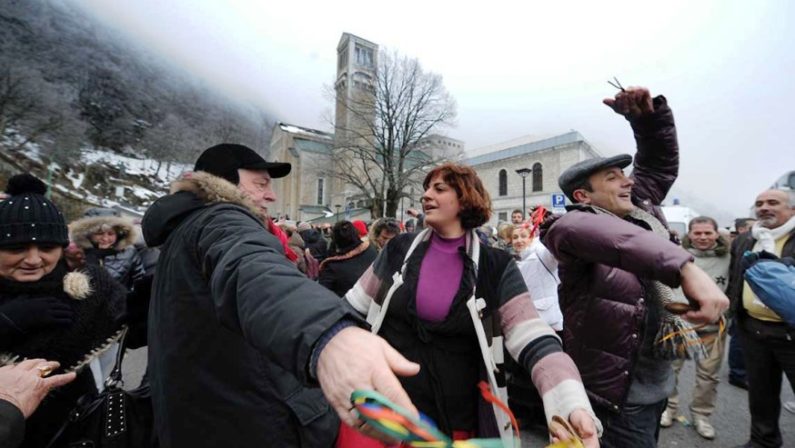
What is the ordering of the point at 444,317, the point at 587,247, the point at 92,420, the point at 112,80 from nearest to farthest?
the point at 587,247
the point at 92,420
the point at 444,317
the point at 112,80

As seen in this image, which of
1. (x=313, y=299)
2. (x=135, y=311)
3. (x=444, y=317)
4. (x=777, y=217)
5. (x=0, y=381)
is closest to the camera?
(x=313, y=299)

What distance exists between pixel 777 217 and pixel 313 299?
4.66m

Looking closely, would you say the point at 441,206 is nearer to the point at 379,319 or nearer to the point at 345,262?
the point at 379,319

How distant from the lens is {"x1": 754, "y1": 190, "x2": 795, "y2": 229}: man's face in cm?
330

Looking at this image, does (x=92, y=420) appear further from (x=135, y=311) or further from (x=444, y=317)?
(x=444, y=317)

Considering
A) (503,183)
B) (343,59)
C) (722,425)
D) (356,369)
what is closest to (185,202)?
(356,369)

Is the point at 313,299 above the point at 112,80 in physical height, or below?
below

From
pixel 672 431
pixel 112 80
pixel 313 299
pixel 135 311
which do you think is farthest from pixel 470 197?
pixel 112 80

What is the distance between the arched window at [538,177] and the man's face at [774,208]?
35.1 metres

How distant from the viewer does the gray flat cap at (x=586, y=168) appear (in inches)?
70.6

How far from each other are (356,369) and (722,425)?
207 inches

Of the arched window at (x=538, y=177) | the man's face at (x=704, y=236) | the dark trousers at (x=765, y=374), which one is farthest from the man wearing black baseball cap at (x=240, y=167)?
the arched window at (x=538, y=177)

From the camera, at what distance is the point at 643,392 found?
179 centimetres

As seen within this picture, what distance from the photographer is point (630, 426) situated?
1.78m
